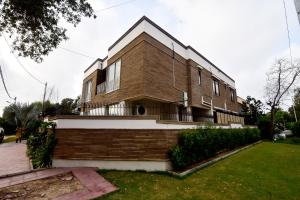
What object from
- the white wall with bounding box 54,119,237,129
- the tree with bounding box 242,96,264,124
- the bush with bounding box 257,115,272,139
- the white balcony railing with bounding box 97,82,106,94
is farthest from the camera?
the tree with bounding box 242,96,264,124

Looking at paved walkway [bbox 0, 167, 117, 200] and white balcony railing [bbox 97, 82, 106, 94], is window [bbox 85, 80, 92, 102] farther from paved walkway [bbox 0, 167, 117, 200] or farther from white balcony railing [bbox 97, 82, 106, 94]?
paved walkway [bbox 0, 167, 117, 200]

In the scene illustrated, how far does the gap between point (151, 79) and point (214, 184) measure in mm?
6869

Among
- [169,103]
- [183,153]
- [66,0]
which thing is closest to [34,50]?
[66,0]

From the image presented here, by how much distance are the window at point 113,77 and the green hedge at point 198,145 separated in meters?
6.74

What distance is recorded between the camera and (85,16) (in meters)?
7.42

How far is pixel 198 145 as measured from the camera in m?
9.83

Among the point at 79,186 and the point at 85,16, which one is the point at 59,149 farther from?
the point at 85,16

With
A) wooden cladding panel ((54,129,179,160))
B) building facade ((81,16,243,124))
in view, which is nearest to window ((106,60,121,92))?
building facade ((81,16,243,124))

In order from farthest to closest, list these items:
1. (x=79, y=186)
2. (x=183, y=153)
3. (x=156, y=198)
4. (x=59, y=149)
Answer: (x=183, y=153), (x=59, y=149), (x=79, y=186), (x=156, y=198)

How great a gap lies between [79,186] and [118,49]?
10.9 metres

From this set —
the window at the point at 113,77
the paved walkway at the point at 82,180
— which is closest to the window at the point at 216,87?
the window at the point at 113,77

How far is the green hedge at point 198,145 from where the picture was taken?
27.7 feet

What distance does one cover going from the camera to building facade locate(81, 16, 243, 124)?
11.9 meters

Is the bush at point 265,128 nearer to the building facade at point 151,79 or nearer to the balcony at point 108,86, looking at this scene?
the building facade at point 151,79
